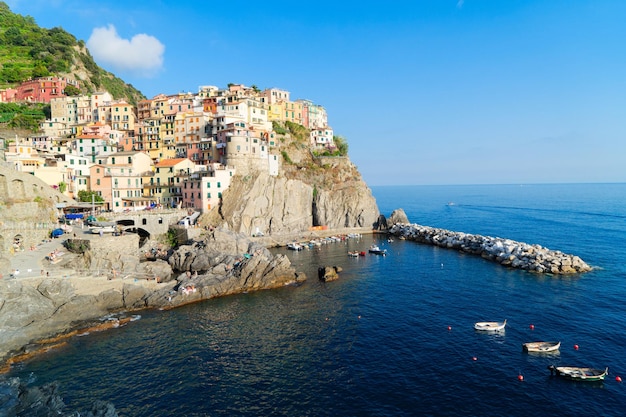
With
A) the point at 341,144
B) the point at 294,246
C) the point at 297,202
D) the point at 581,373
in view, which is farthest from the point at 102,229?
the point at 341,144

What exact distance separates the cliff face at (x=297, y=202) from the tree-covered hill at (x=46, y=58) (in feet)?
244

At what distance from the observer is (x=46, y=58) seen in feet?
374

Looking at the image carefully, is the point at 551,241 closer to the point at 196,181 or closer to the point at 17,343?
the point at 196,181

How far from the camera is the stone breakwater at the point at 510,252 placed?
55438 mm

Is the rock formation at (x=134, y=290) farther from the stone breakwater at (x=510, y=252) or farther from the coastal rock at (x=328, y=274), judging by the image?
the stone breakwater at (x=510, y=252)

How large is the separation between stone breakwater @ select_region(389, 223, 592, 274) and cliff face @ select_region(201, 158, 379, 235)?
17.3 meters

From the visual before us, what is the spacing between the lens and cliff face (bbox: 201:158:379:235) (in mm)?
77188

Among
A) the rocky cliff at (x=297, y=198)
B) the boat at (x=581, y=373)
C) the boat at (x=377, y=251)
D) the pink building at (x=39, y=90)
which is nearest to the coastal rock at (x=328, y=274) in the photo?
the boat at (x=377, y=251)

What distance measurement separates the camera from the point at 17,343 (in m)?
32.5

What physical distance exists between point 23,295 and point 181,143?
61039 mm

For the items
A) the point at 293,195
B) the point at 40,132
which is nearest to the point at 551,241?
the point at 293,195

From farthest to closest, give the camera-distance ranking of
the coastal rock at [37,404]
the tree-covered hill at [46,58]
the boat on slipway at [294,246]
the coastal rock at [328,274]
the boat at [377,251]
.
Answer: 1. the tree-covered hill at [46,58]
2. the boat on slipway at [294,246]
3. the boat at [377,251]
4. the coastal rock at [328,274]
5. the coastal rock at [37,404]

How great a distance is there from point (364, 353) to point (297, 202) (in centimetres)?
5717

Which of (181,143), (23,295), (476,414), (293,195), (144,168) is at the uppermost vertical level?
(181,143)
